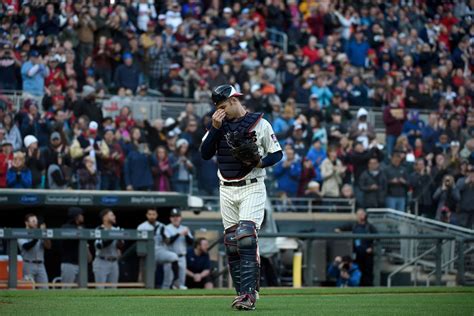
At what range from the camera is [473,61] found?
28109mm

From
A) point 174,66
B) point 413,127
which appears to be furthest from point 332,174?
point 174,66

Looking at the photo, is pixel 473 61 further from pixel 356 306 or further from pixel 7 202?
pixel 356 306

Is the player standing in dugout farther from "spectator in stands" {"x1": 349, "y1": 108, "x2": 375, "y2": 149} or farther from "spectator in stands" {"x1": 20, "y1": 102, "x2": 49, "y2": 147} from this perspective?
"spectator in stands" {"x1": 349, "y1": 108, "x2": 375, "y2": 149}

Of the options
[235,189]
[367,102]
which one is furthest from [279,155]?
[367,102]

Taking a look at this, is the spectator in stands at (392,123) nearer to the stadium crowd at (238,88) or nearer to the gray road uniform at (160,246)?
the stadium crowd at (238,88)

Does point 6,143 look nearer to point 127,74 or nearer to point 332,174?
point 127,74

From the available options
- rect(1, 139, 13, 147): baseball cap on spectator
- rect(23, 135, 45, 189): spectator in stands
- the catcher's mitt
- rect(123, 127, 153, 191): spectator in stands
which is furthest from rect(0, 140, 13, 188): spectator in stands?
the catcher's mitt

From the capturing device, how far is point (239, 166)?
10.3 m

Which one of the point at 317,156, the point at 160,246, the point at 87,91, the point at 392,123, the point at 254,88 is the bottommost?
the point at 160,246

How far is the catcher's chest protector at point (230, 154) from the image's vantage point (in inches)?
404

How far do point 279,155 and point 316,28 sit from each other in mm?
16328

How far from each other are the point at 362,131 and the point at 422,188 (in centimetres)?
169

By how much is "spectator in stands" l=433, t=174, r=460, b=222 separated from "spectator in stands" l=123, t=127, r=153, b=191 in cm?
577

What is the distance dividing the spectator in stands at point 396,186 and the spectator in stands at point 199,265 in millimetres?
5445
